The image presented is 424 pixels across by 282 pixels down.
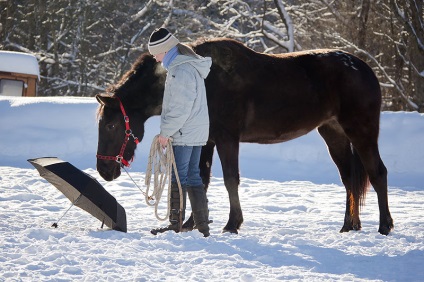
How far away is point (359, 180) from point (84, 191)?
2604 millimetres

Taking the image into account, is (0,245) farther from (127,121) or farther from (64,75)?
(64,75)

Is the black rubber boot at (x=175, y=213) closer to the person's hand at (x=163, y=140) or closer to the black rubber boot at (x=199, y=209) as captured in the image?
the black rubber boot at (x=199, y=209)

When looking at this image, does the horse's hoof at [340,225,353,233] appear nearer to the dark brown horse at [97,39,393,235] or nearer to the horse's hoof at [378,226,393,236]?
the dark brown horse at [97,39,393,235]

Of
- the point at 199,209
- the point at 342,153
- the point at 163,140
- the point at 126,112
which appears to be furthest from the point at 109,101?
the point at 342,153

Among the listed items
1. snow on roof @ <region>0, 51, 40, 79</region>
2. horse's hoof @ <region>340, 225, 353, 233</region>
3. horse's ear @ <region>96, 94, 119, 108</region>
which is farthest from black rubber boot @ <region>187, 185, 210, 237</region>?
snow on roof @ <region>0, 51, 40, 79</region>

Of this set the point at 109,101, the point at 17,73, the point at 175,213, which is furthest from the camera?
the point at 17,73

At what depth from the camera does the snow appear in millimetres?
4496

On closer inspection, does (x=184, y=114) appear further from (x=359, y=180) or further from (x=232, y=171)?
(x=359, y=180)

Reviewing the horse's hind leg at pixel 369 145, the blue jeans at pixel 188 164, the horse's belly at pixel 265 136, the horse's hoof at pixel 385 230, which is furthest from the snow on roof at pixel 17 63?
the horse's hoof at pixel 385 230

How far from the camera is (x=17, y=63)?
18.7 meters

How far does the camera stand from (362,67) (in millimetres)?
6594

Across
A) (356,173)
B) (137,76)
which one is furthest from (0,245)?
(356,173)

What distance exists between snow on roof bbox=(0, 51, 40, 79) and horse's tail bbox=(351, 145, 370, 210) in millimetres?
13380

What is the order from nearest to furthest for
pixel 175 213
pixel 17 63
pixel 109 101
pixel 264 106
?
pixel 175 213, pixel 109 101, pixel 264 106, pixel 17 63
